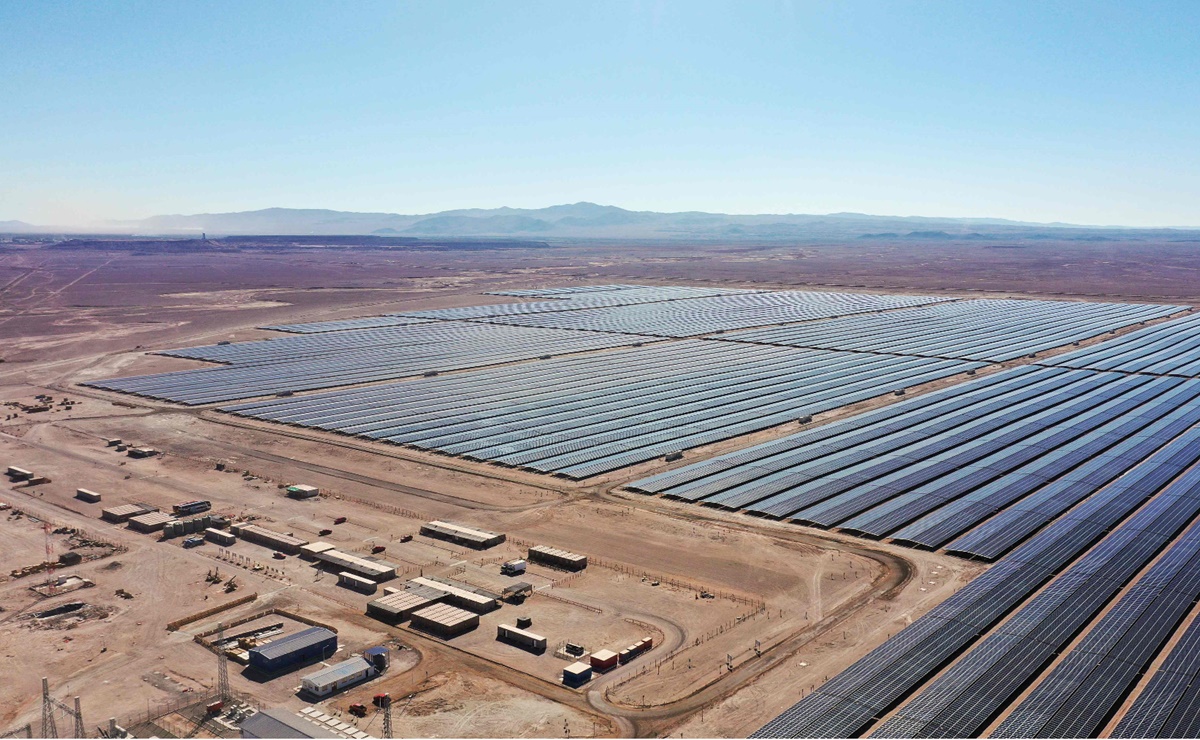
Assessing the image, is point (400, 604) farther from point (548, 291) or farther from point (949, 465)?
point (548, 291)

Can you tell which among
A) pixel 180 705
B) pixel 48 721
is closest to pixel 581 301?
pixel 180 705

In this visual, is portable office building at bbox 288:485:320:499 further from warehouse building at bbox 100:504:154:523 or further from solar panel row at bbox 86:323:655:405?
solar panel row at bbox 86:323:655:405

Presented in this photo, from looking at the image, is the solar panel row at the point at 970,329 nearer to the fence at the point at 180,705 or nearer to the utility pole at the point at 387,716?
the utility pole at the point at 387,716

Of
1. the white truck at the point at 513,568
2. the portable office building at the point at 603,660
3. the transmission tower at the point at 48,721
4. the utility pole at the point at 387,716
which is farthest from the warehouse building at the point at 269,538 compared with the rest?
the portable office building at the point at 603,660

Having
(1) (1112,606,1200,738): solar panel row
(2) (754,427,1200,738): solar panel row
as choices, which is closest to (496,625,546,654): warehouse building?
(2) (754,427,1200,738): solar panel row

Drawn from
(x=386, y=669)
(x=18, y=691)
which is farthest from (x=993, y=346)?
(x=18, y=691)
